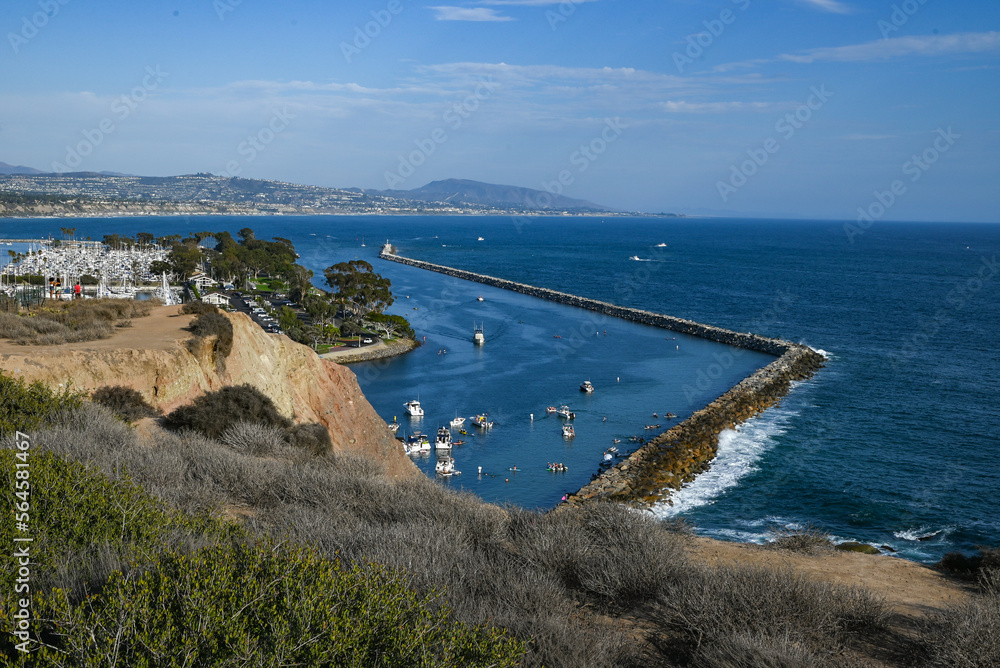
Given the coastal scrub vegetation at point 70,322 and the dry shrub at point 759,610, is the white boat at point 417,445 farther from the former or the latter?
the dry shrub at point 759,610

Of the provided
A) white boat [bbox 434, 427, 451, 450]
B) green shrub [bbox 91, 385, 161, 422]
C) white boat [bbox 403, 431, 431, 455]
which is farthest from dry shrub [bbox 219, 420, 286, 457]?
white boat [bbox 434, 427, 451, 450]

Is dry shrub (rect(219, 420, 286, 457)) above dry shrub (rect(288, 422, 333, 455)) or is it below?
above

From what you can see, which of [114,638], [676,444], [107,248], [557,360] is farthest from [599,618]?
[107,248]

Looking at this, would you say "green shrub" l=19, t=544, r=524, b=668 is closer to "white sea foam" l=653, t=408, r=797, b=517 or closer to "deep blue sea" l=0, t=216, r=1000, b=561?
"deep blue sea" l=0, t=216, r=1000, b=561

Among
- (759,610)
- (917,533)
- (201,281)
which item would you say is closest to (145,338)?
(759,610)

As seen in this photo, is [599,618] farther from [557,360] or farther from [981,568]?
[557,360]

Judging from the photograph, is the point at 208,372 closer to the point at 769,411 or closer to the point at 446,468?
the point at 446,468

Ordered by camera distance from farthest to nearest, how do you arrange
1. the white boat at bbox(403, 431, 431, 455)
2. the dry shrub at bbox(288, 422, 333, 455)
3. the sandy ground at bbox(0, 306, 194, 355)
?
the white boat at bbox(403, 431, 431, 455) < the dry shrub at bbox(288, 422, 333, 455) < the sandy ground at bbox(0, 306, 194, 355)
